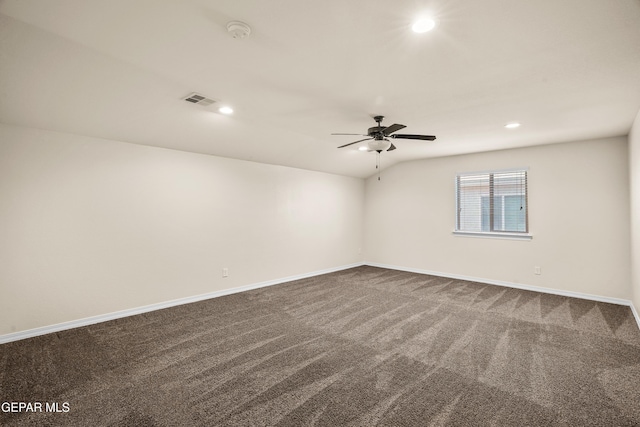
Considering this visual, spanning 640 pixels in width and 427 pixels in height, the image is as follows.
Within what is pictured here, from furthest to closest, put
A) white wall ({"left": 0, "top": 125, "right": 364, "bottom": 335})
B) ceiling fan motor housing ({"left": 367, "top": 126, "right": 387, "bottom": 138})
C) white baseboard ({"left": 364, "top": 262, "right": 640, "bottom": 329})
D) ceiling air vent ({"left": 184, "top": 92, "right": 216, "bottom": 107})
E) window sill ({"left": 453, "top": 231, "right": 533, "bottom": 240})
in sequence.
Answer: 1. window sill ({"left": 453, "top": 231, "right": 533, "bottom": 240})
2. white baseboard ({"left": 364, "top": 262, "right": 640, "bottom": 329})
3. ceiling fan motor housing ({"left": 367, "top": 126, "right": 387, "bottom": 138})
4. white wall ({"left": 0, "top": 125, "right": 364, "bottom": 335})
5. ceiling air vent ({"left": 184, "top": 92, "right": 216, "bottom": 107})

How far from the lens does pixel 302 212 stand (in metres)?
6.06

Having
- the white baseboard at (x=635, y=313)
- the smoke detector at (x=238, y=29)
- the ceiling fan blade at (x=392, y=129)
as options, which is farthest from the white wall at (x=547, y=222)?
the smoke detector at (x=238, y=29)

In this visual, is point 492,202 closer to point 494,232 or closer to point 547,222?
point 494,232

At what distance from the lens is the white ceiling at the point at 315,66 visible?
1759 millimetres

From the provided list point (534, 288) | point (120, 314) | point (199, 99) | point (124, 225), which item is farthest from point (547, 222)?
point (120, 314)

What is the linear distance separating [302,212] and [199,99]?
332 centimetres

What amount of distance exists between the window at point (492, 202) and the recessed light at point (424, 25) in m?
4.39

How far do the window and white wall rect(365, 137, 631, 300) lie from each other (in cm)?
15

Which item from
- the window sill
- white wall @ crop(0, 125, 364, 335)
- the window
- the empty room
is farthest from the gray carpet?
the window

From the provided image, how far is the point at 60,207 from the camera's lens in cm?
336

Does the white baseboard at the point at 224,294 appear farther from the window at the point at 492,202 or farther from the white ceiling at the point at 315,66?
the white ceiling at the point at 315,66

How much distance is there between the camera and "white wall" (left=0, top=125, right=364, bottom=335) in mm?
3145

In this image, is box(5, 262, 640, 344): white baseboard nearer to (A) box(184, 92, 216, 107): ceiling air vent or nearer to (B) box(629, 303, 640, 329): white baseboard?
(B) box(629, 303, 640, 329): white baseboard

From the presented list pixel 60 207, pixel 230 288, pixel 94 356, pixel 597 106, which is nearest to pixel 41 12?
pixel 60 207
